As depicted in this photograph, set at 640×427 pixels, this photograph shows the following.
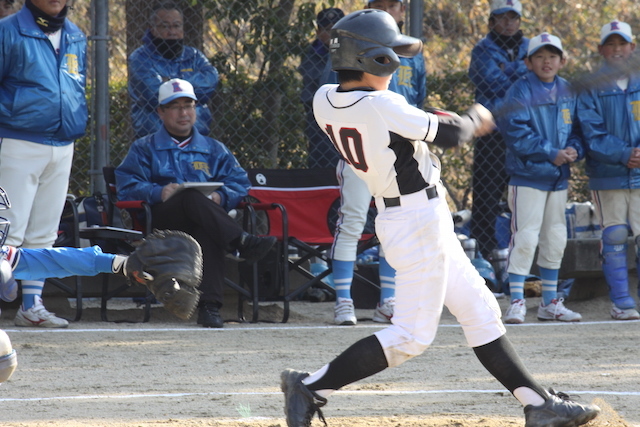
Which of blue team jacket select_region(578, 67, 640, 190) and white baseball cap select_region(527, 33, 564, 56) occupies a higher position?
white baseball cap select_region(527, 33, 564, 56)

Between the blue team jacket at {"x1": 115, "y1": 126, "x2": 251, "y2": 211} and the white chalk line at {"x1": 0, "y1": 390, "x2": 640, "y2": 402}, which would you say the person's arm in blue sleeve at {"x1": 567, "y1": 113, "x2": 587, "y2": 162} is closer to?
the blue team jacket at {"x1": 115, "y1": 126, "x2": 251, "y2": 211}

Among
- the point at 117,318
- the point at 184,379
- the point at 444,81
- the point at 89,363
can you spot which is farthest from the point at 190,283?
the point at 444,81

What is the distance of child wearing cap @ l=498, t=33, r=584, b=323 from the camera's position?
705 cm

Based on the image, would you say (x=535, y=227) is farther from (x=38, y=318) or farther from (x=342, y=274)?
(x=38, y=318)

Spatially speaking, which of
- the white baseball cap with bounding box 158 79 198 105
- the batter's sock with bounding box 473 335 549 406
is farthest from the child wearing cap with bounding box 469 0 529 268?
the batter's sock with bounding box 473 335 549 406

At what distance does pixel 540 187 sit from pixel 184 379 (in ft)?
11.0

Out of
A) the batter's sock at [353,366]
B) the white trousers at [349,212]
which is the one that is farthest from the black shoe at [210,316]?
the batter's sock at [353,366]

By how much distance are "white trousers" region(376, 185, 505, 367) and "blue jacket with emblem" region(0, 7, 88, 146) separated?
337cm

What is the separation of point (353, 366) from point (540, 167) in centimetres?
376

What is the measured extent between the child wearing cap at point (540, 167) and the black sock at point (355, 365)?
11.7ft

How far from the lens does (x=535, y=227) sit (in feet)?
23.4

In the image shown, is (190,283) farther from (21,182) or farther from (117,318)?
(117,318)

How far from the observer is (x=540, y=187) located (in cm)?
712

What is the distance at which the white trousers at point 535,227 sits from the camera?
7.11m
